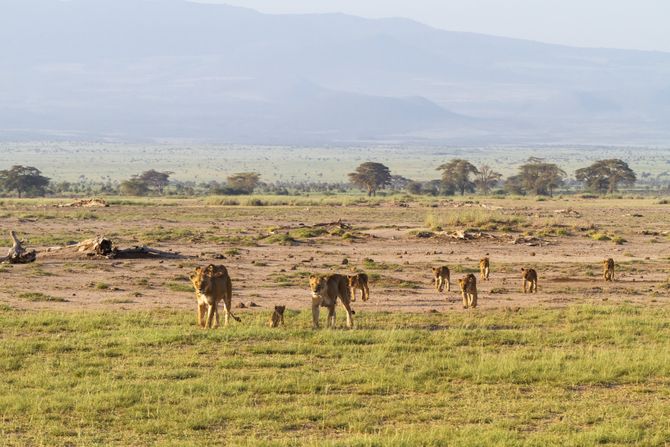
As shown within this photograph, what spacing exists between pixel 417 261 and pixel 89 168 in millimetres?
146396

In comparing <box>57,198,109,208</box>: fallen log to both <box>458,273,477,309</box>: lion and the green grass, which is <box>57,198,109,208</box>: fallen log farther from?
the green grass

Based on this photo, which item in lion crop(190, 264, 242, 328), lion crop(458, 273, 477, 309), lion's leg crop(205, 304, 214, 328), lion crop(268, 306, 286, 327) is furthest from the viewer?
lion crop(458, 273, 477, 309)

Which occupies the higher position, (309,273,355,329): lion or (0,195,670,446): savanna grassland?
(309,273,355,329): lion

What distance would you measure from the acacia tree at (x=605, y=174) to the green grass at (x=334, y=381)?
76.4 metres

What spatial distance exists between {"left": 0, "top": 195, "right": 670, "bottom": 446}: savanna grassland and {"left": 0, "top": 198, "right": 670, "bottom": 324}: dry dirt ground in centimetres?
13

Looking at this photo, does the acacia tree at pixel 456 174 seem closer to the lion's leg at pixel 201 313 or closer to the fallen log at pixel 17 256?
the fallen log at pixel 17 256

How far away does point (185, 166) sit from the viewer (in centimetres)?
18362

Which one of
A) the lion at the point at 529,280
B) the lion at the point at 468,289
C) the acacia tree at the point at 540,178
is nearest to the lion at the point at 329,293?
the lion at the point at 468,289

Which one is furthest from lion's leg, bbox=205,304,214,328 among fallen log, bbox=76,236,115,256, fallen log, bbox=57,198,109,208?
fallen log, bbox=57,198,109,208

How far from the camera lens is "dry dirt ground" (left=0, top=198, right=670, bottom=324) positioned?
2172 centimetres

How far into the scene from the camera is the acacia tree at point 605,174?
92850 mm

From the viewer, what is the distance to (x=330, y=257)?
101 ft

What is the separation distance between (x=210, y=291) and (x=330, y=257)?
14.7m

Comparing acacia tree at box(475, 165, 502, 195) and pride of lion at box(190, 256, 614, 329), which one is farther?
acacia tree at box(475, 165, 502, 195)
